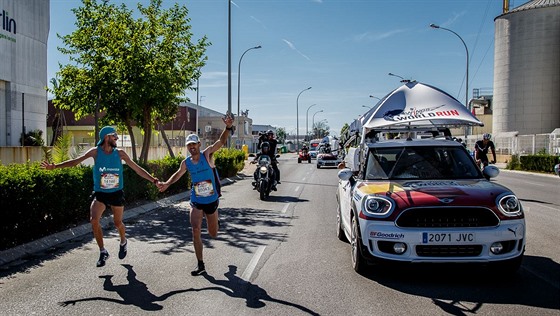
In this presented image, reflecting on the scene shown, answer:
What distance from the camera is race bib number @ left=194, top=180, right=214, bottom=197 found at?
21.8 feet

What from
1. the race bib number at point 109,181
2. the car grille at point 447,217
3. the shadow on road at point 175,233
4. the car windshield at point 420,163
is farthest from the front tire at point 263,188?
the car grille at point 447,217

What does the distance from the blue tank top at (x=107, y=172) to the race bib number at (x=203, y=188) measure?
4.01 ft

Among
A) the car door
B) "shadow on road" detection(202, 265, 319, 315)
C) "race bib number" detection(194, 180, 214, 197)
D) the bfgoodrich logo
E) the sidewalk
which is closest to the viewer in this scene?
"shadow on road" detection(202, 265, 319, 315)

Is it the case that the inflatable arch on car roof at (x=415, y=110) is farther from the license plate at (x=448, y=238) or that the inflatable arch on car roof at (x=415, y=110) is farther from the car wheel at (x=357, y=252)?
the license plate at (x=448, y=238)

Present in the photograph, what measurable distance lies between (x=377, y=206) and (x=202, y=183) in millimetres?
2182

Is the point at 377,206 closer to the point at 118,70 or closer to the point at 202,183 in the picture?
the point at 202,183

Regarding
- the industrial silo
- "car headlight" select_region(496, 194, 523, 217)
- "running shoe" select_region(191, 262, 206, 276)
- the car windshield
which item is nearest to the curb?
"running shoe" select_region(191, 262, 206, 276)

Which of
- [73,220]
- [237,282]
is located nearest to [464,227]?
[237,282]

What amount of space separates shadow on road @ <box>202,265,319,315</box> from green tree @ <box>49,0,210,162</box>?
31.7 feet

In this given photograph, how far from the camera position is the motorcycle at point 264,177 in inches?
617

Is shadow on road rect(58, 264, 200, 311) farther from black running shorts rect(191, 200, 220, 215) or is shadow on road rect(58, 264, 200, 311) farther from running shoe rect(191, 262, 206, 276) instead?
black running shorts rect(191, 200, 220, 215)

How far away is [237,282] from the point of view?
611 cm

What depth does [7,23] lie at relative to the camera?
93.4 ft

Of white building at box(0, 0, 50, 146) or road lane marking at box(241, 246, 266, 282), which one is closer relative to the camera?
road lane marking at box(241, 246, 266, 282)
